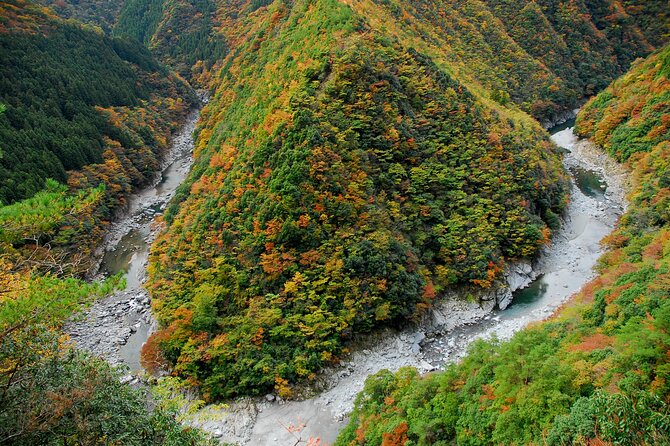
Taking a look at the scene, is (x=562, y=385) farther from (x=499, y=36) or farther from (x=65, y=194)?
(x=499, y=36)

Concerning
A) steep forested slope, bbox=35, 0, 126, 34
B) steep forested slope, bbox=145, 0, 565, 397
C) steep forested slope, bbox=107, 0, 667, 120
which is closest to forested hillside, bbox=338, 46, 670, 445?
steep forested slope, bbox=145, 0, 565, 397

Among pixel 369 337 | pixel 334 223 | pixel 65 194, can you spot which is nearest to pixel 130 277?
pixel 334 223

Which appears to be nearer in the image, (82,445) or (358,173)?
(82,445)

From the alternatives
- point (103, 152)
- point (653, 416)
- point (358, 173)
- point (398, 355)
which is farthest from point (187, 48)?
point (653, 416)

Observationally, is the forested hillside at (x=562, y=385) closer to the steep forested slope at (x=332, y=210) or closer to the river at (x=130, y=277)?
the steep forested slope at (x=332, y=210)

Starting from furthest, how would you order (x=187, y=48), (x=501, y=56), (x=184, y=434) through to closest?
1. (x=187, y=48)
2. (x=501, y=56)
3. (x=184, y=434)

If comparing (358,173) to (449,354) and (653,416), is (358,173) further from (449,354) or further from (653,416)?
(653,416)
